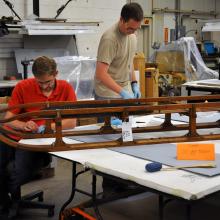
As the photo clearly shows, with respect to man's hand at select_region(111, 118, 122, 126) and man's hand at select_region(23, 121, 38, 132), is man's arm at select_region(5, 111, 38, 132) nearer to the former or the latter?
man's hand at select_region(23, 121, 38, 132)

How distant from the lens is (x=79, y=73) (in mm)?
4395

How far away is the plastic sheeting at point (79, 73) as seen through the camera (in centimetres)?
430

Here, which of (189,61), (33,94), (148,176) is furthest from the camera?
(189,61)

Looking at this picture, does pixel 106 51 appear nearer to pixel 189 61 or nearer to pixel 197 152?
pixel 197 152

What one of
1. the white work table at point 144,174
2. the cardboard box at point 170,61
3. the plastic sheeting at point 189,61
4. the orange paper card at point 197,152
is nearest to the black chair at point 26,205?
the white work table at point 144,174

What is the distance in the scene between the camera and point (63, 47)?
4887 millimetres

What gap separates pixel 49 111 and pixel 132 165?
472 mm

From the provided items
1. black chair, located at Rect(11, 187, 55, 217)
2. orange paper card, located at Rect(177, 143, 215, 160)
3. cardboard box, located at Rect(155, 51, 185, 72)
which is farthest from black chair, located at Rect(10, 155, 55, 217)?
cardboard box, located at Rect(155, 51, 185, 72)

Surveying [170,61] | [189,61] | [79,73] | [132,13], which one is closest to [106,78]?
[132,13]

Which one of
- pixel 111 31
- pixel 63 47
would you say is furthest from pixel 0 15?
pixel 111 31

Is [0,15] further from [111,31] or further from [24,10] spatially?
[111,31]

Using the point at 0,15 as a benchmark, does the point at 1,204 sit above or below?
below

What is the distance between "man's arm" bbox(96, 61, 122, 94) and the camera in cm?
283

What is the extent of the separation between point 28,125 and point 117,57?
982 mm
